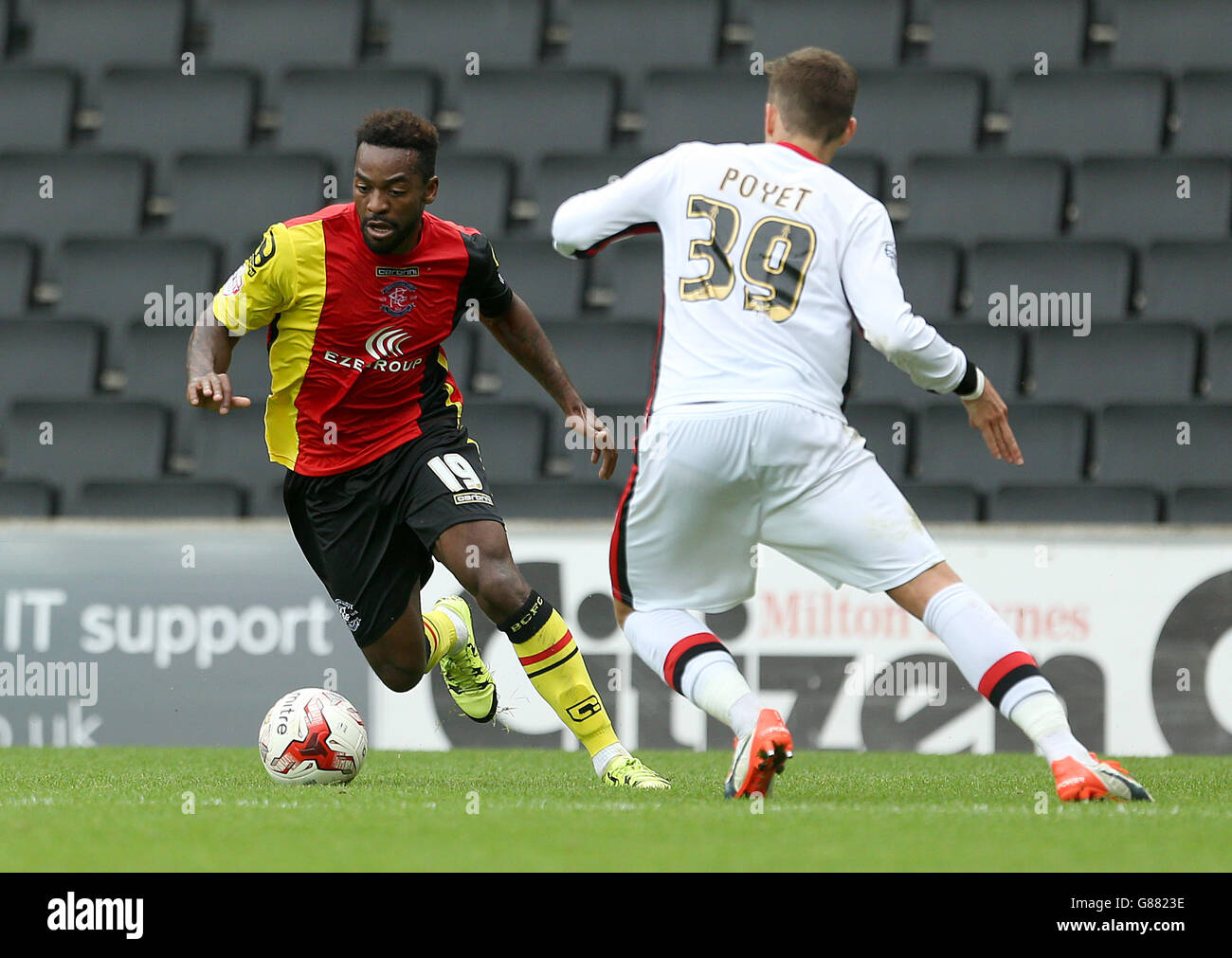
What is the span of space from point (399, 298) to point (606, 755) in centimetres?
152

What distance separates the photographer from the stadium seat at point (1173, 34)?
10438 millimetres

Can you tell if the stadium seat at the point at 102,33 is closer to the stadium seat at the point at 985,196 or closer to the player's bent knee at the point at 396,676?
the stadium seat at the point at 985,196

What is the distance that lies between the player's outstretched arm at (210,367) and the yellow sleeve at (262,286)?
49 millimetres

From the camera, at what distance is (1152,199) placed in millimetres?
9734

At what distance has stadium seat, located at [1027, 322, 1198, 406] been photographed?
8945 mm

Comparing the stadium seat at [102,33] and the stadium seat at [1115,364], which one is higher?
the stadium seat at [102,33]

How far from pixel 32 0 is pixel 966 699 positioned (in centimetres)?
798

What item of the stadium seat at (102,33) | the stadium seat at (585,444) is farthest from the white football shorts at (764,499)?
the stadium seat at (102,33)

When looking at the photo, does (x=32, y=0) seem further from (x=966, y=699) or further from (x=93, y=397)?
(x=966, y=699)

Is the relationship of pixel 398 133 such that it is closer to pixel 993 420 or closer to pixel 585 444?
pixel 993 420

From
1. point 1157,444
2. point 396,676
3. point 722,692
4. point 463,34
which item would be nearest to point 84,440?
point 463,34

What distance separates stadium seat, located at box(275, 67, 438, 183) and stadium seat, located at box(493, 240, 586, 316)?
4.17 feet

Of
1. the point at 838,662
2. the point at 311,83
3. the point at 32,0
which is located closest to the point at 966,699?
the point at 838,662

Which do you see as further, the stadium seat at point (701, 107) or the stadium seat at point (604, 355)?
the stadium seat at point (701, 107)
